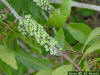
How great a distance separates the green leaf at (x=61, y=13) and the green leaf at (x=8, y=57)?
0.38 metres

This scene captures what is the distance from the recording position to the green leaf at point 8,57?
4.41 feet

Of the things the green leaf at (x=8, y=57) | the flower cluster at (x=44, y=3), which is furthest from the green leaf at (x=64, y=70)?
the flower cluster at (x=44, y=3)

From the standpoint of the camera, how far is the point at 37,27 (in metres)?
1.52

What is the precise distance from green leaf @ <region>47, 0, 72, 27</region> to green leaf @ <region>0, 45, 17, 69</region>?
0.38 metres

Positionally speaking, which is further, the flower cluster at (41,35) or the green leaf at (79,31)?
the green leaf at (79,31)

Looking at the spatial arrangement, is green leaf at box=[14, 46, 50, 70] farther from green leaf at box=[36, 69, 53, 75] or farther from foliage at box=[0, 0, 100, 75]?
green leaf at box=[36, 69, 53, 75]

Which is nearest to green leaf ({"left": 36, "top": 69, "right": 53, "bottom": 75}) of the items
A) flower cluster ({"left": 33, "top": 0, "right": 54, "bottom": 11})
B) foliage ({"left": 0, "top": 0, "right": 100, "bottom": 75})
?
foliage ({"left": 0, "top": 0, "right": 100, "bottom": 75})

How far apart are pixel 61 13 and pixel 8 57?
0.45 meters

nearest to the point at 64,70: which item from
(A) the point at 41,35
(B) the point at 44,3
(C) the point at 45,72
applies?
(C) the point at 45,72

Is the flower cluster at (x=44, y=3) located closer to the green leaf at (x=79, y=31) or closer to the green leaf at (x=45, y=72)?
the green leaf at (x=79, y=31)

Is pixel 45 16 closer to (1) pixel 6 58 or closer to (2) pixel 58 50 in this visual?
(2) pixel 58 50

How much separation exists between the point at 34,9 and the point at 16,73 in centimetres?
53

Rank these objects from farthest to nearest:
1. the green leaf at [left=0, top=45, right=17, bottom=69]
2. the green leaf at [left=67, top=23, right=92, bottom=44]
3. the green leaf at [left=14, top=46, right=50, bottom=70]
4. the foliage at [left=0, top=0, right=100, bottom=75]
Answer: the green leaf at [left=67, top=23, right=92, bottom=44] → the green leaf at [left=14, top=46, right=50, bottom=70] → the foliage at [left=0, top=0, right=100, bottom=75] → the green leaf at [left=0, top=45, right=17, bottom=69]

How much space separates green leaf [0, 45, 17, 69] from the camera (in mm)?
1344
